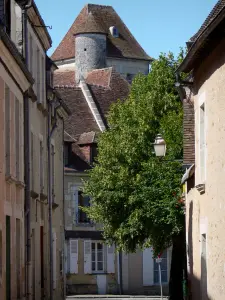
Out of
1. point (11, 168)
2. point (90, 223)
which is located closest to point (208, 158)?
point (11, 168)

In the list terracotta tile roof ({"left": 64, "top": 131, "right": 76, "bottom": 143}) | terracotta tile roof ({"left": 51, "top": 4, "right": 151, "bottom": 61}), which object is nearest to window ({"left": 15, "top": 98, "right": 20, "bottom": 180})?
terracotta tile roof ({"left": 64, "top": 131, "right": 76, "bottom": 143})

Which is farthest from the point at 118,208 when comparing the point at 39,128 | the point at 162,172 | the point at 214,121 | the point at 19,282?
the point at 214,121

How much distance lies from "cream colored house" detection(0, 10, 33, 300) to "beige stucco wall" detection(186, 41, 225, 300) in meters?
3.84

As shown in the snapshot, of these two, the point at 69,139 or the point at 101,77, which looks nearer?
the point at 69,139

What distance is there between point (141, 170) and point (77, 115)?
21570mm

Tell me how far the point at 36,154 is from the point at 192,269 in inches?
285

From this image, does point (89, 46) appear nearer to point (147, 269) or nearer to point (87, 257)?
point (87, 257)

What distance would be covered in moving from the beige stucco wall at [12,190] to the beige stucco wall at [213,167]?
3846 millimetres

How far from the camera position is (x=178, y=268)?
36.0m

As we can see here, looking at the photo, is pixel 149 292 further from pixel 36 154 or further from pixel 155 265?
pixel 36 154

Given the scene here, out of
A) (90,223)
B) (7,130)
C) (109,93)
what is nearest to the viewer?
(7,130)

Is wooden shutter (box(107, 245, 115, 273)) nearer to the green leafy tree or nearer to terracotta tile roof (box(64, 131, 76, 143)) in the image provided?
terracotta tile roof (box(64, 131, 76, 143))

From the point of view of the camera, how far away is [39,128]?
3070 centimetres

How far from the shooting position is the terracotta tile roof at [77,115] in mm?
59469
